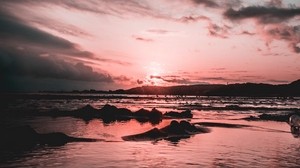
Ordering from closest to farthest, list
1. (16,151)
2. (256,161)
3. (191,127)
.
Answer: (256,161) < (16,151) < (191,127)

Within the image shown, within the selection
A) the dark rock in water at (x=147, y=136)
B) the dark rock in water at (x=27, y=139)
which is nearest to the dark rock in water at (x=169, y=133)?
the dark rock in water at (x=147, y=136)

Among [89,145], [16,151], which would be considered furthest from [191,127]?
[16,151]

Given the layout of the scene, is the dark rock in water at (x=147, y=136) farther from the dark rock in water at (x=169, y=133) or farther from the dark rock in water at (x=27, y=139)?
the dark rock in water at (x=27, y=139)

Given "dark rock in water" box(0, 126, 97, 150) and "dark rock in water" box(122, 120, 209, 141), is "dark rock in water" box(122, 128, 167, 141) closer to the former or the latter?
"dark rock in water" box(122, 120, 209, 141)

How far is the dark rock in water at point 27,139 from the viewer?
2273cm

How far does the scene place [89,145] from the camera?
22.5m

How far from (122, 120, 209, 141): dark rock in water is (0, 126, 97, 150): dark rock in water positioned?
3.83 meters

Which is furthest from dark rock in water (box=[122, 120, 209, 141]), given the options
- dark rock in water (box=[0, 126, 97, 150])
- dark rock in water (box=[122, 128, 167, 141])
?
dark rock in water (box=[0, 126, 97, 150])

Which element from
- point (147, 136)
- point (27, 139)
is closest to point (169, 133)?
point (147, 136)

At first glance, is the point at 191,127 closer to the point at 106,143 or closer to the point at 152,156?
the point at 106,143

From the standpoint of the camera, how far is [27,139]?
2352 cm

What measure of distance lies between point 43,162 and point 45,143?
6765mm

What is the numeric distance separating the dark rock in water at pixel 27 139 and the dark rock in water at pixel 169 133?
3.83 meters

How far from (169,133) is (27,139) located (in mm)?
11796
